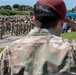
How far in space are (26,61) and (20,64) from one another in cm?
5

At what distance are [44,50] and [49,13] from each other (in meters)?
0.26

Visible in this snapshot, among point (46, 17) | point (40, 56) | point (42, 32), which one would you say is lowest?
point (40, 56)

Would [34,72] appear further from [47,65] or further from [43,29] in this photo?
[43,29]

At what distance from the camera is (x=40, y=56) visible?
248 centimetres

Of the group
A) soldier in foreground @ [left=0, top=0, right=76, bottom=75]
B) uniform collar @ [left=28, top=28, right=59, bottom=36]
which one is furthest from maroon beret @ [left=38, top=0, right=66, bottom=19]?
uniform collar @ [left=28, top=28, right=59, bottom=36]

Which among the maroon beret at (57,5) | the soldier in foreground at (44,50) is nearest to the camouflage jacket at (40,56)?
the soldier in foreground at (44,50)

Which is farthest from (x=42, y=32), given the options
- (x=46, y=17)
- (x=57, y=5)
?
(x=57, y=5)

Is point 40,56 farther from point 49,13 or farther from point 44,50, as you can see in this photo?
point 49,13

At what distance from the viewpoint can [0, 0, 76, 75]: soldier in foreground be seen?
2.44 meters

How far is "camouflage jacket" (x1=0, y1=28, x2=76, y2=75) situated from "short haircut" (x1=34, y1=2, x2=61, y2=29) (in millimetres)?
43

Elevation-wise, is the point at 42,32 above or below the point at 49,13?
below

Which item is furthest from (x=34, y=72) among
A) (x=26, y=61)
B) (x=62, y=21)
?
(x=62, y=21)

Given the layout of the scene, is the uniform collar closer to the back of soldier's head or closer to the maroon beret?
the back of soldier's head

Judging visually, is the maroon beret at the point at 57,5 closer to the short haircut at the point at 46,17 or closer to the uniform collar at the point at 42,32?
the short haircut at the point at 46,17
